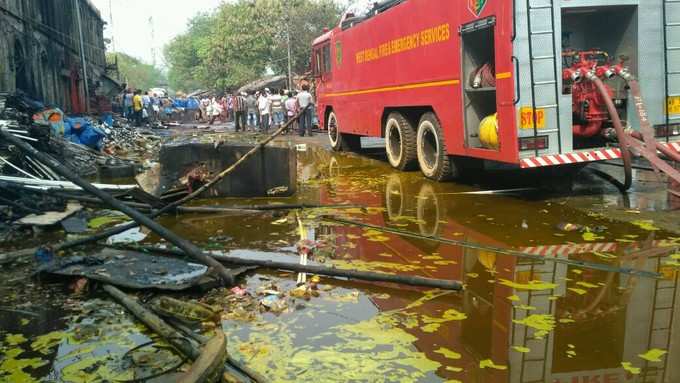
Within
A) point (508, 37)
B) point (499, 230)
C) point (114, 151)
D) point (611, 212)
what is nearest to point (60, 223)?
point (499, 230)

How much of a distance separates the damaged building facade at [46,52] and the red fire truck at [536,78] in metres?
13.3

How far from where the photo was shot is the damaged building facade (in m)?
18.6

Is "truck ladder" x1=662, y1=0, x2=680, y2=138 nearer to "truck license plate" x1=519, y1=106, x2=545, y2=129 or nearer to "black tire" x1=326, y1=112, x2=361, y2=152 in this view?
"truck license plate" x1=519, y1=106, x2=545, y2=129

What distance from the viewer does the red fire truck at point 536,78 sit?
745 centimetres

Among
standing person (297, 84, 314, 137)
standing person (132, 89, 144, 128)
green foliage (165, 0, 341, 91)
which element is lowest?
standing person (297, 84, 314, 137)

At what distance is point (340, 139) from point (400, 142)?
480 centimetres

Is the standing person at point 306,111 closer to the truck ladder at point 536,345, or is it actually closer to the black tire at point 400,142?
the black tire at point 400,142

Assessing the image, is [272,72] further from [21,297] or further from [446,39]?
[21,297]

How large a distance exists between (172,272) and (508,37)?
16.1ft

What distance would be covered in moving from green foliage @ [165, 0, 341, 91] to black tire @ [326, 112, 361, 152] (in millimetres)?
25244

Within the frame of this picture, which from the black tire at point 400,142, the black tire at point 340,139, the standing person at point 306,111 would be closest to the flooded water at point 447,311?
the black tire at point 400,142

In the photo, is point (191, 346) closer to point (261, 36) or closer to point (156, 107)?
point (156, 107)

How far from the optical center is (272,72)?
52625 millimetres

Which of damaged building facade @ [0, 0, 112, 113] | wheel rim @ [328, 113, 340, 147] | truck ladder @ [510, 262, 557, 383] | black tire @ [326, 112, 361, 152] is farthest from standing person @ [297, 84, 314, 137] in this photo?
truck ladder @ [510, 262, 557, 383]
